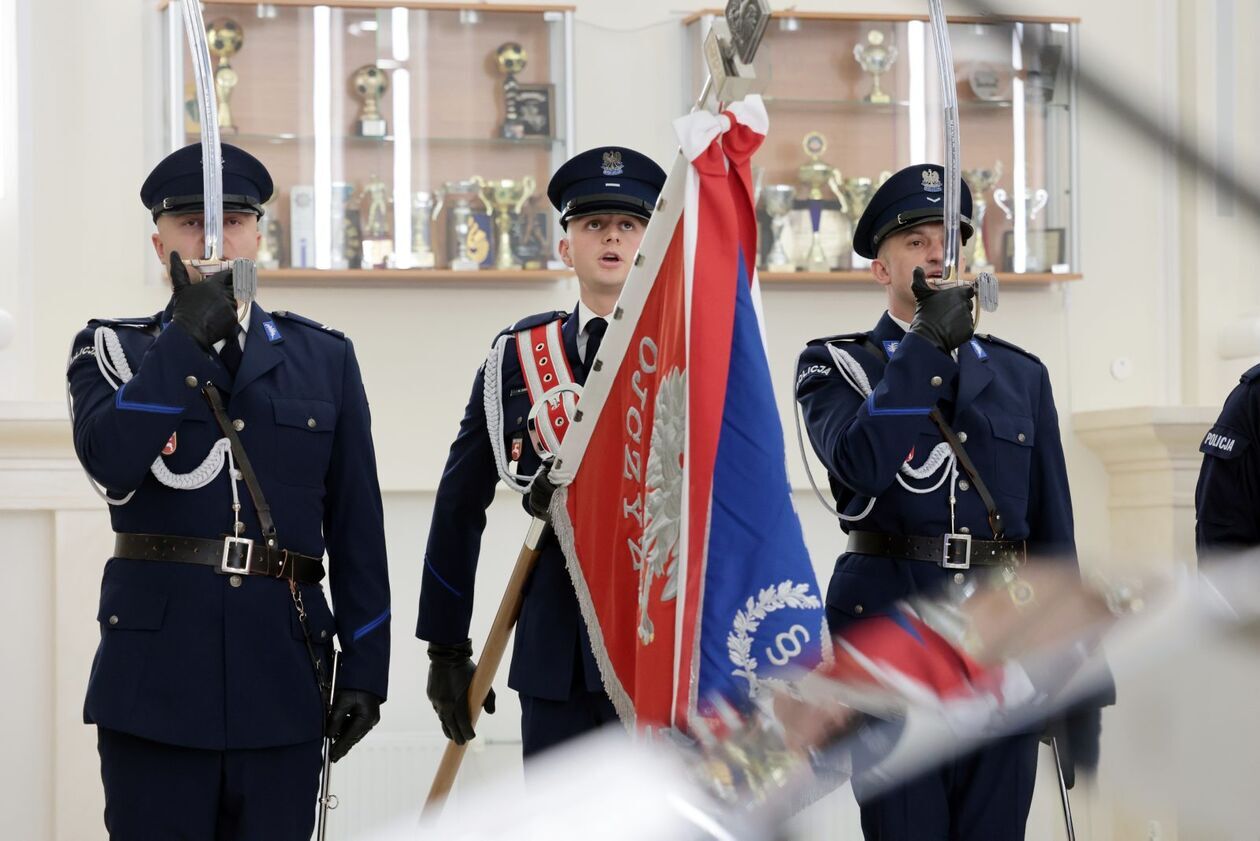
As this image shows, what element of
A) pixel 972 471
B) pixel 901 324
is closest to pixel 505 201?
pixel 901 324

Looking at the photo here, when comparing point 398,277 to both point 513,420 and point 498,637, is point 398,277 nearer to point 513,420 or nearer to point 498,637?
point 513,420

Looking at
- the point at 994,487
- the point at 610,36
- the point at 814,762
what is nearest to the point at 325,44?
the point at 610,36

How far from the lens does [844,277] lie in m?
3.78

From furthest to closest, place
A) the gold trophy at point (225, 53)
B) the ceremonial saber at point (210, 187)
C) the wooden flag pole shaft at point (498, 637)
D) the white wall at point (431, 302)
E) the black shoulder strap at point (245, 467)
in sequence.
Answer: the gold trophy at point (225, 53) < the white wall at point (431, 302) < the wooden flag pole shaft at point (498, 637) < the black shoulder strap at point (245, 467) < the ceremonial saber at point (210, 187)

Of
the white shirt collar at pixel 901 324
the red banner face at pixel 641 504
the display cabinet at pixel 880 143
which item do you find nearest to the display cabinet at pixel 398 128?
the display cabinet at pixel 880 143

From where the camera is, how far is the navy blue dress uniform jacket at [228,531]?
82.4 inches

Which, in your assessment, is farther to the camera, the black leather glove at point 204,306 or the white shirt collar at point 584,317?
the white shirt collar at point 584,317

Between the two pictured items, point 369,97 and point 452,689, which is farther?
point 369,97

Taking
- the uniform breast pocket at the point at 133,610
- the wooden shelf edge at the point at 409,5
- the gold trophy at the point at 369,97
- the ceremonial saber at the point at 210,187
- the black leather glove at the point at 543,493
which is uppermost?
the wooden shelf edge at the point at 409,5

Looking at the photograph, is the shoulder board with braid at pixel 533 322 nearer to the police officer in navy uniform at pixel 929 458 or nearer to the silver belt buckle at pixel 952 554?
the police officer in navy uniform at pixel 929 458

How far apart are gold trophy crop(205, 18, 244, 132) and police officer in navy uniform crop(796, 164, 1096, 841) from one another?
1.57 m

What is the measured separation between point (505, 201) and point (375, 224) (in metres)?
0.29

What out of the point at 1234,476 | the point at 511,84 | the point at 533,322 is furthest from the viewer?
the point at 511,84

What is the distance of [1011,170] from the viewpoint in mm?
3887
